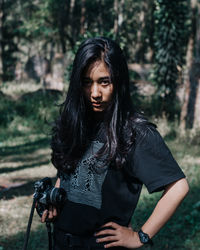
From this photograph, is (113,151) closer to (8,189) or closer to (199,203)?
(199,203)

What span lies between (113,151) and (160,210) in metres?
0.36

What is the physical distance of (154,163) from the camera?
1.69 metres

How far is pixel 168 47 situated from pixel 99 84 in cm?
1240

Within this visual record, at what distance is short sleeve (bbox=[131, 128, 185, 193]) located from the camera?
1685mm

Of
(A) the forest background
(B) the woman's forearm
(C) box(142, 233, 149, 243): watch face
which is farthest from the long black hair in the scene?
(A) the forest background

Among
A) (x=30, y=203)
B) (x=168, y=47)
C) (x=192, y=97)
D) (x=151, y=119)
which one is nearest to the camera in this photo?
(x=30, y=203)

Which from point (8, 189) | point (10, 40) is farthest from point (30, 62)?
point (8, 189)

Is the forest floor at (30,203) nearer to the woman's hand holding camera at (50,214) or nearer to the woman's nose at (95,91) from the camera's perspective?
the woman's hand holding camera at (50,214)

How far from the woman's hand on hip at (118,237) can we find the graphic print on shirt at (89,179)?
0.12 metres

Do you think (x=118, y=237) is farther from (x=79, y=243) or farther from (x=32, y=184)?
(x=32, y=184)

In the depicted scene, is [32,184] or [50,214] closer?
[50,214]

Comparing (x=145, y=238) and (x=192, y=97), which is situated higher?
(x=145, y=238)

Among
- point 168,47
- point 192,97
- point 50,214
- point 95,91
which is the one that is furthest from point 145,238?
point 168,47

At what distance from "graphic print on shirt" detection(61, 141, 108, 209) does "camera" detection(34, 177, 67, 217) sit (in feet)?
→ 0.23
